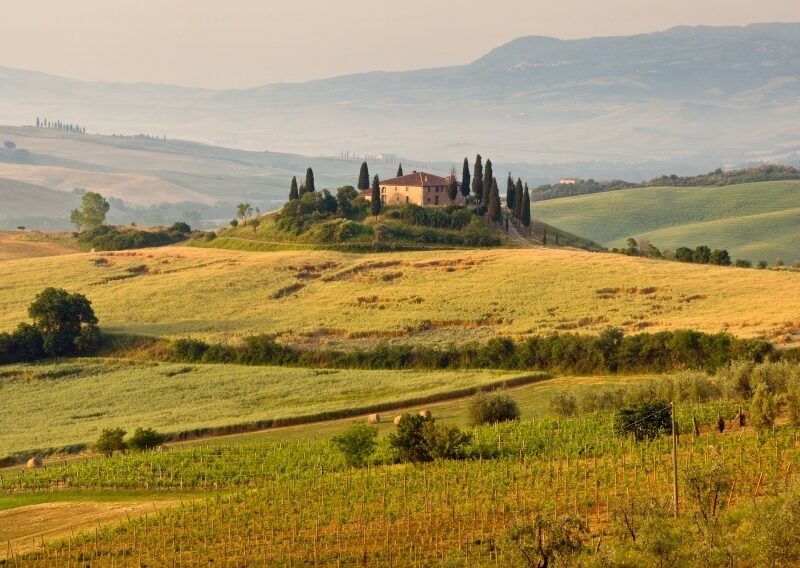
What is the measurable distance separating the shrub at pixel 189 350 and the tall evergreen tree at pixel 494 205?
5204 cm

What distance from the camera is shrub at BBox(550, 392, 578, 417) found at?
69.0 meters

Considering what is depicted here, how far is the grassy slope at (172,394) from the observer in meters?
76.6

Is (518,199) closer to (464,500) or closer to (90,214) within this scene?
(90,214)

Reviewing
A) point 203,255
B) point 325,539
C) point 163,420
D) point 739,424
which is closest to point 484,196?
point 203,255

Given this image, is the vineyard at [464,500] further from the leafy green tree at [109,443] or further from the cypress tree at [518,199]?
the cypress tree at [518,199]

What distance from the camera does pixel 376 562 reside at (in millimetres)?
42500

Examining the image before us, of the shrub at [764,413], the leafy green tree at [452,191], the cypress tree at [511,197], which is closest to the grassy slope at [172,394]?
→ the shrub at [764,413]

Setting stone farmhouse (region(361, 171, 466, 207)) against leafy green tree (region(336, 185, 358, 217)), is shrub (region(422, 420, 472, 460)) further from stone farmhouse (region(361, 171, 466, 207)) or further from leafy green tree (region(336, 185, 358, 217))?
stone farmhouse (region(361, 171, 466, 207))

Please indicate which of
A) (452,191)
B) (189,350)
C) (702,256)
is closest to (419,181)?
(452,191)

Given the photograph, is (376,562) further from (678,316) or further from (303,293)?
(303,293)

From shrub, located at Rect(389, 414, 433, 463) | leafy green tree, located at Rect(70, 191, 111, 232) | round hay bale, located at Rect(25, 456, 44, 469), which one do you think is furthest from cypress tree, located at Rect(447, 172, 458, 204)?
shrub, located at Rect(389, 414, 433, 463)

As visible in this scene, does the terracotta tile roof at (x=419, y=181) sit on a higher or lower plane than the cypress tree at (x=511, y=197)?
higher

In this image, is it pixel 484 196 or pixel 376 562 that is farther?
pixel 484 196

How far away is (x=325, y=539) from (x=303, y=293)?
74046mm
